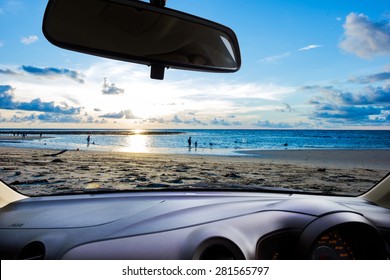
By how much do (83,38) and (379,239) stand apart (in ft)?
7.25

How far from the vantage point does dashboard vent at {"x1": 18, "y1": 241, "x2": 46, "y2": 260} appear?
86.4 inches

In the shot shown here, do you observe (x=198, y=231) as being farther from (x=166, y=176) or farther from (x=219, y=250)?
(x=166, y=176)

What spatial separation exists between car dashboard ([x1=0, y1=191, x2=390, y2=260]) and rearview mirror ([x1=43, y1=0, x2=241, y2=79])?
103 centimetres

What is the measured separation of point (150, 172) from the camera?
15.6 metres

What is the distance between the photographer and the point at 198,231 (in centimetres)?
209

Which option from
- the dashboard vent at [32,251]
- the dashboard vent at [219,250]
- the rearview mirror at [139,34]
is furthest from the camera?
the dashboard vent at [32,251]

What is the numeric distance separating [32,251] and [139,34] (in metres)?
1.63

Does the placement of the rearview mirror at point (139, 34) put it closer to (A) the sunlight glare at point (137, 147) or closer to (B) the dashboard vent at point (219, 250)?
(B) the dashboard vent at point (219, 250)

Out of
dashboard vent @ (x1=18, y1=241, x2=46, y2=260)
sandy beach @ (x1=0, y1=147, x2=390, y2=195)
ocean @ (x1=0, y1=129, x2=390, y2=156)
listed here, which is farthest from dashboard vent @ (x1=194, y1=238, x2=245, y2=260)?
ocean @ (x1=0, y1=129, x2=390, y2=156)

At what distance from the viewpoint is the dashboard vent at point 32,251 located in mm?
2193

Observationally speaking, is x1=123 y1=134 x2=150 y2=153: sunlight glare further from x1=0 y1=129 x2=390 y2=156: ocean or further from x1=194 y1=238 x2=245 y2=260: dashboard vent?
x1=194 y1=238 x2=245 y2=260: dashboard vent

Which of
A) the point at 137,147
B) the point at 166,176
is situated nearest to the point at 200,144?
the point at 137,147

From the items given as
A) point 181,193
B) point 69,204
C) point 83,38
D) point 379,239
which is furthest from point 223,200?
point 83,38

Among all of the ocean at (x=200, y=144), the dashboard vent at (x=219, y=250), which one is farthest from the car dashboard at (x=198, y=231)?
Answer: the ocean at (x=200, y=144)
